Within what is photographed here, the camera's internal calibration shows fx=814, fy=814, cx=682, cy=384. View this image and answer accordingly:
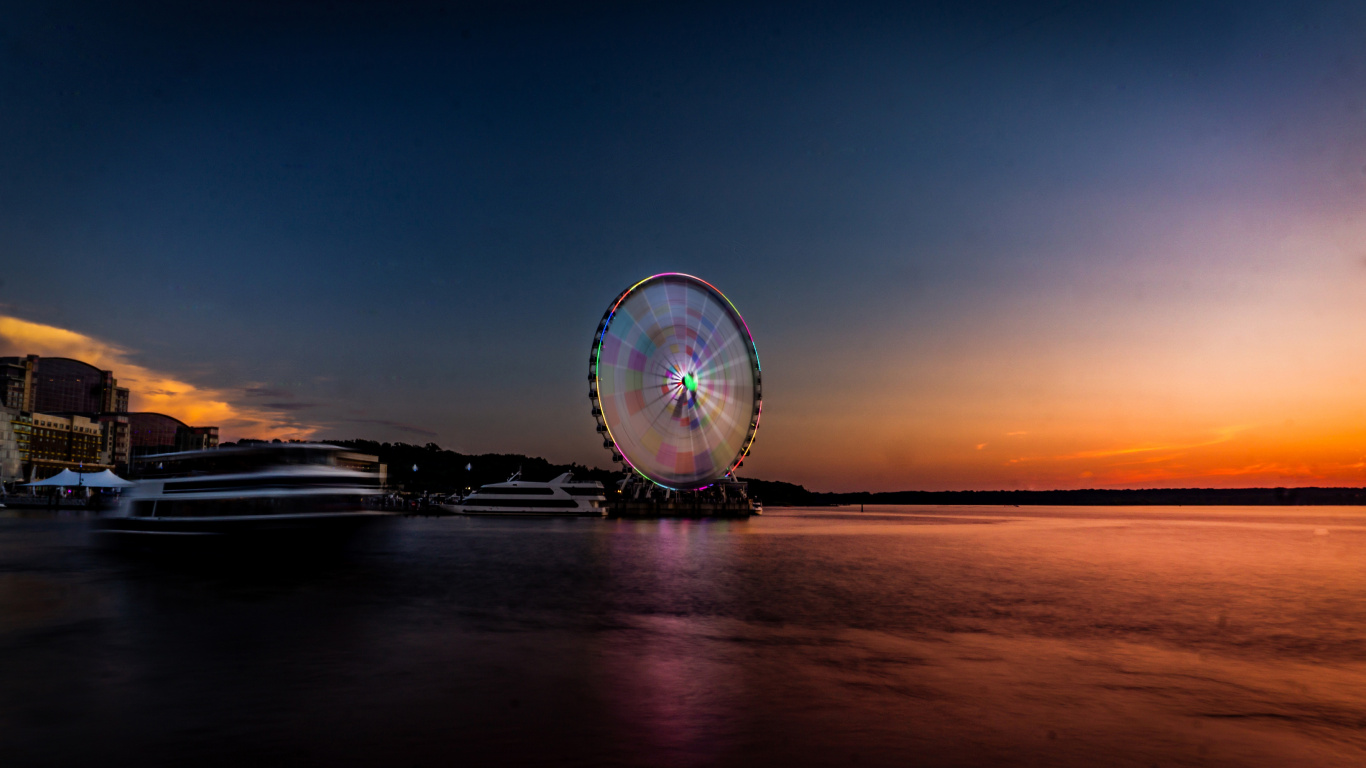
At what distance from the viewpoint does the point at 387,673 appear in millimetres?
13875

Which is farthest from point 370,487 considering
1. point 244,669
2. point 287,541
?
point 244,669

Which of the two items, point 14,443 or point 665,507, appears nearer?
point 665,507

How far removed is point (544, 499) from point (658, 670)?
114718 mm

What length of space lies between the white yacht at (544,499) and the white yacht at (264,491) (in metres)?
89.5

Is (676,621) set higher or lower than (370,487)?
lower

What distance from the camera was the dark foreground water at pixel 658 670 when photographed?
9.90 meters

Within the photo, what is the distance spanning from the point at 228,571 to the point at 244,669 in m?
19.9

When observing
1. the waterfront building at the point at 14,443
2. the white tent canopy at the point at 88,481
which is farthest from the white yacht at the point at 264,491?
the waterfront building at the point at 14,443

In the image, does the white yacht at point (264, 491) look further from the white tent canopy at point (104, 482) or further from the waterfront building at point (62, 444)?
the waterfront building at point (62, 444)

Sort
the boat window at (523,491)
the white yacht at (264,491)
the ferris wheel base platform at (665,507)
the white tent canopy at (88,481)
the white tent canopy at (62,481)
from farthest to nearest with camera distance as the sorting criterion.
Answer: the ferris wheel base platform at (665,507) < the boat window at (523,491) < the white tent canopy at (62,481) < the white tent canopy at (88,481) < the white yacht at (264,491)

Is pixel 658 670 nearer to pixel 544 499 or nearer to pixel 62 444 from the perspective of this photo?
pixel 544 499

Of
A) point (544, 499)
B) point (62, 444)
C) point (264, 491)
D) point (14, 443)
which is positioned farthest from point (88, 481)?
point (62, 444)

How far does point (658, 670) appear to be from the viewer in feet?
48.9

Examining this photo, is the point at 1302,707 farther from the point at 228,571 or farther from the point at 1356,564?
the point at 1356,564
